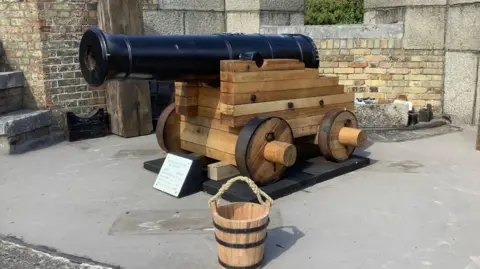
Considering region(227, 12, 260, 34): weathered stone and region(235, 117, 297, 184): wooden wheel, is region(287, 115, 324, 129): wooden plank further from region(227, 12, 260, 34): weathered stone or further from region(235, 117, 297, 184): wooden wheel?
region(227, 12, 260, 34): weathered stone

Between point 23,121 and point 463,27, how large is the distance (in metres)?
5.43

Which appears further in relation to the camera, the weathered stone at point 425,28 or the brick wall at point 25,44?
the weathered stone at point 425,28

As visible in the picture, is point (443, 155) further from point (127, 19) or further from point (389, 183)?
point (127, 19)

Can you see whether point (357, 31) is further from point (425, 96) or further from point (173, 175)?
point (173, 175)

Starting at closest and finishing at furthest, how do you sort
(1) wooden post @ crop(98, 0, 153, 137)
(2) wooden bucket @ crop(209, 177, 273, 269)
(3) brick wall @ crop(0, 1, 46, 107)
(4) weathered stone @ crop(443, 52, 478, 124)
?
(2) wooden bucket @ crop(209, 177, 273, 269), (3) brick wall @ crop(0, 1, 46, 107), (1) wooden post @ crop(98, 0, 153, 137), (4) weathered stone @ crop(443, 52, 478, 124)

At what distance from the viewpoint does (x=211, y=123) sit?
4406 millimetres

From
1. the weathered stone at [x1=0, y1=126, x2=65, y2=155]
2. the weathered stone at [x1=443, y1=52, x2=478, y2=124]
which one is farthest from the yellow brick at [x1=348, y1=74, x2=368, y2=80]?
the weathered stone at [x1=0, y1=126, x2=65, y2=155]

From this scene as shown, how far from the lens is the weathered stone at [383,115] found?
643 cm

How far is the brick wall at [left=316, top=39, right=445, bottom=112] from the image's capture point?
6.71 m

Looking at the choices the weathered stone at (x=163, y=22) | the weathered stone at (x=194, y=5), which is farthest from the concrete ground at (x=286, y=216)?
the weathered stone at (x=194, y=5)

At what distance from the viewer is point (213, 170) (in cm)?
410

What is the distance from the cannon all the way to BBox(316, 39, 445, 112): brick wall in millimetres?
2059

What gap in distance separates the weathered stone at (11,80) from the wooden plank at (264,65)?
123 inches

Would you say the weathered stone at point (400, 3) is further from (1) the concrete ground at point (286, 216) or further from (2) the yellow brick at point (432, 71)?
(1) the concrete ground at point (286, 216)
